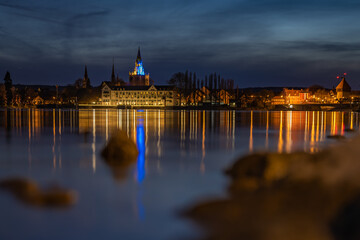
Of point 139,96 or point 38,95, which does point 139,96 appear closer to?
point 139,96

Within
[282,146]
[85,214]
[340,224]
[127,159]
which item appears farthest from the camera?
[282,146]

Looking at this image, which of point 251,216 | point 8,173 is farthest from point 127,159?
point 251,216

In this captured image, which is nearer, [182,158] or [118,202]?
[118,202]

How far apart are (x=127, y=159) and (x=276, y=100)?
189 metres

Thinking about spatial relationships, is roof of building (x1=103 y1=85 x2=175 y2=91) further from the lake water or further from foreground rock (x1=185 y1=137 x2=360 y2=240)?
foreground rock (x1=185 y1=137 x2=360 y2=240)

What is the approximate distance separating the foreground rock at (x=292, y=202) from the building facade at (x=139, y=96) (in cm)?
15238

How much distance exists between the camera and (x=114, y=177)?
44.1 feet

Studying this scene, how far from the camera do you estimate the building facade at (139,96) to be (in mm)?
168000

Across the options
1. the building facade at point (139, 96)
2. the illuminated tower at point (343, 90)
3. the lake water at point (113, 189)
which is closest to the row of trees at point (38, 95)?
the building facade at point (139, 96)

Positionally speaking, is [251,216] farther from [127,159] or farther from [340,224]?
[127,159]

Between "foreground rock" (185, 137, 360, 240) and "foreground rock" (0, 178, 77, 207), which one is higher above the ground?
"foreground rock" (185, 137, 360, 240)

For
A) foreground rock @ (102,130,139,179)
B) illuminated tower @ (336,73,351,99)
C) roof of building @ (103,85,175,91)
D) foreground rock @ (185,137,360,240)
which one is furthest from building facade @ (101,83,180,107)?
foreground rock @ (185,137,360,240)

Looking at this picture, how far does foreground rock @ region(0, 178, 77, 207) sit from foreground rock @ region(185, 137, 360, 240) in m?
3.73

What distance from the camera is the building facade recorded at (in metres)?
168
